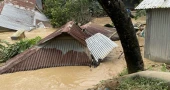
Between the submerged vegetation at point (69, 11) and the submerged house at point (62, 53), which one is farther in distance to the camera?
the submerged vegetation at point (69, 11)

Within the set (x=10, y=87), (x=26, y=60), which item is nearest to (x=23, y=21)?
(x=26, y=60)

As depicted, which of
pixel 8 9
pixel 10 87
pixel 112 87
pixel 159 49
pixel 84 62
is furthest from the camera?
pixel 8 9

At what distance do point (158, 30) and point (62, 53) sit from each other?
3759mm

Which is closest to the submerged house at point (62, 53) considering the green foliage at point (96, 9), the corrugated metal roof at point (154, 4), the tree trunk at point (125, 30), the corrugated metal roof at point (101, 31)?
the corrugated metal roof at point (154, 4)

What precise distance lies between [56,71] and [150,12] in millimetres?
4047

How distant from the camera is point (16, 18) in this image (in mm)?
22578

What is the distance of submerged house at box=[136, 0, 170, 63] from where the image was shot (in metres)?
8.35

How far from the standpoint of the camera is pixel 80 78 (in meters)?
8.45

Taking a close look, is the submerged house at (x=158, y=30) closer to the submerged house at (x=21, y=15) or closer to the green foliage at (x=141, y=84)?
the green foliage at (x=141, y=84)

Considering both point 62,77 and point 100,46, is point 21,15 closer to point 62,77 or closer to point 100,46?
point 100,46

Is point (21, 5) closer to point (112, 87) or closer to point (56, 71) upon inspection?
point (56, 71)

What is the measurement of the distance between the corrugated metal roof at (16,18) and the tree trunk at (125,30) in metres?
17.8

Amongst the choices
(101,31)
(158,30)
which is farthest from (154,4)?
(101,31)

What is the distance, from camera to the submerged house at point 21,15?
71.3 feet
